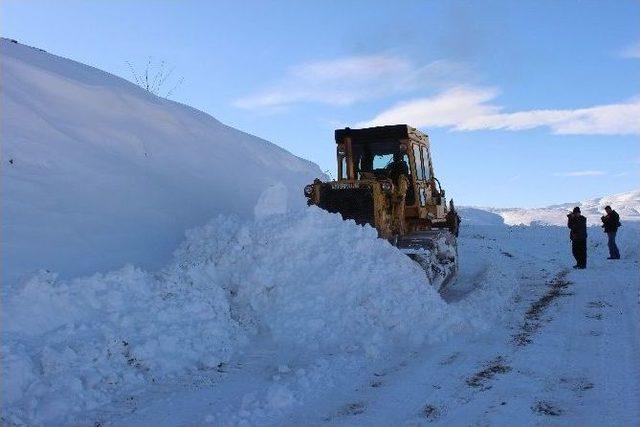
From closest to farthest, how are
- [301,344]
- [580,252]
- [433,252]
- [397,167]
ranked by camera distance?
1. [301,344]
2. [433,252]
3. [397,167]
4. [580,252]

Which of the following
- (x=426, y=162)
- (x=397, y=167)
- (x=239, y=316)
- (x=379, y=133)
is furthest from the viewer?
(x=426, y=162)

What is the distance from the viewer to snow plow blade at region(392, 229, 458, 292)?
8.92 metres

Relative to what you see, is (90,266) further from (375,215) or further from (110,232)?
(375,215)

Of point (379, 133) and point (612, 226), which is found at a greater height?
point (379, 133)

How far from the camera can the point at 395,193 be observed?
33.3 ft

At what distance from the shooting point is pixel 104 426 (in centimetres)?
423

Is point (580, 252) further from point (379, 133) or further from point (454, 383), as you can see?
point (454, 383)

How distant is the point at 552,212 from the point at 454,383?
405ft

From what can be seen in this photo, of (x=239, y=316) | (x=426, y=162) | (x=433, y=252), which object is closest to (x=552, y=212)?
(x=426, y=162)

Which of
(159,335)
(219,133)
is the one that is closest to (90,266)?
(159,335)

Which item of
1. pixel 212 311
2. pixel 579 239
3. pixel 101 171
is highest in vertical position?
pixel 101 171

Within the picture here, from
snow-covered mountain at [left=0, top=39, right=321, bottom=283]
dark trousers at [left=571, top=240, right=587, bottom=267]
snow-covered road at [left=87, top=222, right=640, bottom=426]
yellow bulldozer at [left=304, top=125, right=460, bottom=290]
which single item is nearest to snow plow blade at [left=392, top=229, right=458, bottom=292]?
yellow bulldozer at [left=304, top=125, right=460, bottom=290]

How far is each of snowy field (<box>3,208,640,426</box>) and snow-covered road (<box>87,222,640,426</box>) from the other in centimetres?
2

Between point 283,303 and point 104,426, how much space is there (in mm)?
3012
